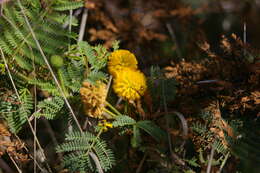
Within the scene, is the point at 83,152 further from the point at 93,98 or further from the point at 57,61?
the point at 57,61

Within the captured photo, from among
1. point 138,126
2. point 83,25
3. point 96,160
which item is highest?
point 83,25

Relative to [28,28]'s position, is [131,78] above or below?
below

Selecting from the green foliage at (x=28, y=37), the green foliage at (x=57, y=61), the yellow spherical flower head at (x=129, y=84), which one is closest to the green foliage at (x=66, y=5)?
the green foliage at (x=28, y=37)

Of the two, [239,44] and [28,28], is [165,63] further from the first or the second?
[28,28]

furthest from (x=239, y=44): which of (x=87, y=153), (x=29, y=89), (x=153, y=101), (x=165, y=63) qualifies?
(x=29, y=89)

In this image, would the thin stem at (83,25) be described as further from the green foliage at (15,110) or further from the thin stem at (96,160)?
the thin stem at (96,160)

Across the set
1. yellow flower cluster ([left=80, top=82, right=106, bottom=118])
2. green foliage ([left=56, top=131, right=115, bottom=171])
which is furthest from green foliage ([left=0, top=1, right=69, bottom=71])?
green foliage ([left=56, top=131, right=115, bottom=171])

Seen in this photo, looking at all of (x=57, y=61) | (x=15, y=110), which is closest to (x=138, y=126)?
(x=57, y=61)
